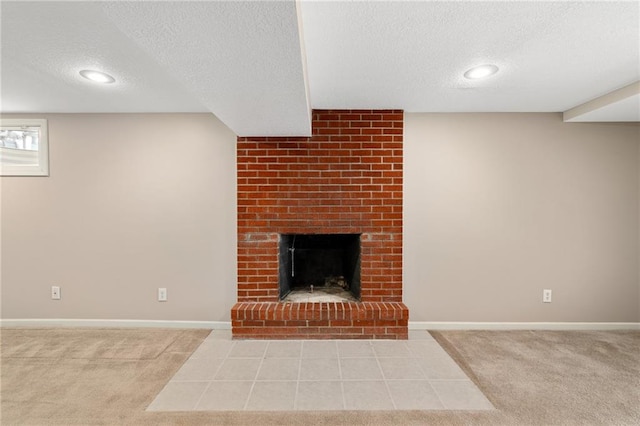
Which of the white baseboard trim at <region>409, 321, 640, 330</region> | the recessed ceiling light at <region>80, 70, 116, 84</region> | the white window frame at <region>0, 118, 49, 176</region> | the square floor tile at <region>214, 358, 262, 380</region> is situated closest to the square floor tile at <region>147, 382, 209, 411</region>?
the square floor tile at <region>214, 358, 262, 380</region>

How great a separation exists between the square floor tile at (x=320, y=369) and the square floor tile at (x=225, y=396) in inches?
15.0

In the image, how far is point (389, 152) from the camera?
289 cm

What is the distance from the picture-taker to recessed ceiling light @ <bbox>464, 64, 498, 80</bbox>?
202cm

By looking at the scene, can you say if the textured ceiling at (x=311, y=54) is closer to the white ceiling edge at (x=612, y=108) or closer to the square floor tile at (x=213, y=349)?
the white ceiling edge at (x=612, y=108)

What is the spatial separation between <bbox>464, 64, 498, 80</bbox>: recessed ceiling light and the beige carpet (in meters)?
2.07

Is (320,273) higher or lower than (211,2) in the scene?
lower

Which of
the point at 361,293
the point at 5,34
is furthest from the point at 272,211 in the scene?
the point at 5,34

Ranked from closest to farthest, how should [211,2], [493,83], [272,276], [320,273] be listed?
[211,2], [493,83], [272,276], [320,273]

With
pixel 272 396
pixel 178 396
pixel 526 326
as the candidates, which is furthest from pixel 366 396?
pixel 526 326

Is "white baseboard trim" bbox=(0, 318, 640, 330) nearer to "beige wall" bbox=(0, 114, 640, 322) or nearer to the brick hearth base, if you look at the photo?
"beige wall" bbox=(0, 114, 640, 322)

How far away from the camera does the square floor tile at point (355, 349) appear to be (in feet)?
7.97

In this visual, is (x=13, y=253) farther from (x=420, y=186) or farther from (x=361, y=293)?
(x=420, y=186)

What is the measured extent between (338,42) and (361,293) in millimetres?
2069

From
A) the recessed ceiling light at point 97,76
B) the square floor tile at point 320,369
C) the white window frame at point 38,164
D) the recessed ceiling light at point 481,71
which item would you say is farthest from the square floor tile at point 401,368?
the white window frame at point 38,164
